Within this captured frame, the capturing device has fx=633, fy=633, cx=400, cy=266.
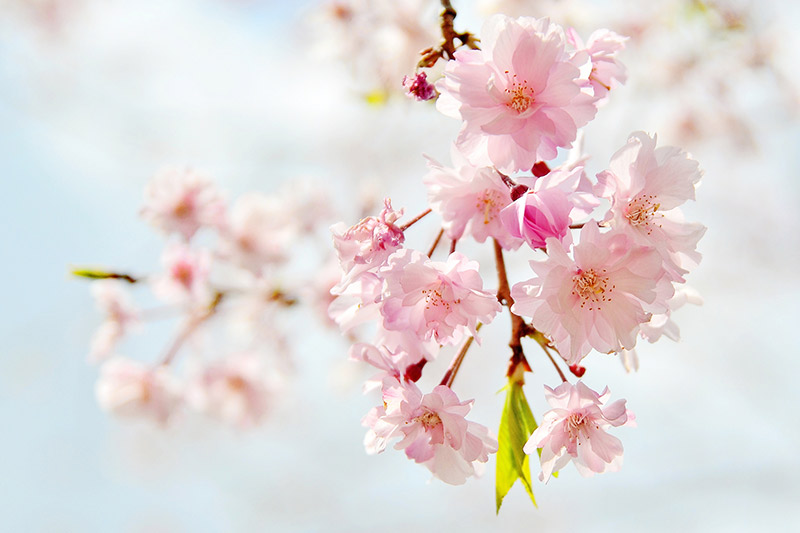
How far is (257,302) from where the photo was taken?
2.03 meters

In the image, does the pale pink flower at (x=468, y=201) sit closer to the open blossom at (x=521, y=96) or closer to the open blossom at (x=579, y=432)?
the open blossom at (x=521, y=96)

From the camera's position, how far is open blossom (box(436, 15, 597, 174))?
2.69 ft

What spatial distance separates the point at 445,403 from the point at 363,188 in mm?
1521

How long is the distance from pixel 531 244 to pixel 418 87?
0.30m

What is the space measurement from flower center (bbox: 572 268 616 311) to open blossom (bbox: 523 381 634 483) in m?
0.13

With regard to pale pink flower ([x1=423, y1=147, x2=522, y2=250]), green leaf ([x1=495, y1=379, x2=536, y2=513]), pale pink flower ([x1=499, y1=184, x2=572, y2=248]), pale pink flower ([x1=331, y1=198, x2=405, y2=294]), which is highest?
pale pink flower ([x1=423, y1=147, x2=522, y2=250])

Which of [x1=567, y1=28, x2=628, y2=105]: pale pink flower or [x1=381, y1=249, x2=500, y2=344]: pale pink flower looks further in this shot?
[x1=567, y1=28, x2=628, y2=105]: pale pink flower

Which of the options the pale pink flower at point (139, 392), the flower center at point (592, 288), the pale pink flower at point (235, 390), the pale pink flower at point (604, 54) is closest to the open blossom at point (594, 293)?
the flower center at point (592, 288)

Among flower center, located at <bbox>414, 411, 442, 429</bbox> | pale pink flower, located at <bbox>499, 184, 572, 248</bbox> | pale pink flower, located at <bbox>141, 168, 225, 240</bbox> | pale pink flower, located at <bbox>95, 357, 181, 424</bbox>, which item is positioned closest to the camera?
pale pink flower, located at <bbox>499, 184, 572, 248</bbox>

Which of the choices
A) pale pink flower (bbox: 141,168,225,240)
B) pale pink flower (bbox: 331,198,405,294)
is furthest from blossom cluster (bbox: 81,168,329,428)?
pale pink flower (bbox: 331,198,405,294)

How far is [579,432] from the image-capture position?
0.88 m

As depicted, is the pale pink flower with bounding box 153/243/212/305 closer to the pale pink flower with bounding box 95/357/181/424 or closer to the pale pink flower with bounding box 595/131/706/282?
the pale pink flower with bounding box 95/357/181/424

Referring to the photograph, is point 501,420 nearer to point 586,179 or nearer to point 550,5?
point 586,179

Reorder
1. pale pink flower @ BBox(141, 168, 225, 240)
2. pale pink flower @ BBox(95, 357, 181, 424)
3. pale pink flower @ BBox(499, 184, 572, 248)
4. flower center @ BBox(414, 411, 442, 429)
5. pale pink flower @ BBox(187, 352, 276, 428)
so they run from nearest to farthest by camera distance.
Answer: pale pink flower @ BBox(499, 184, 572, 248) → flower center @ BBox(414, 411, 442, 429) → pale pink flower @ BBox(141, 168, 225, 240) → pale pink flower @ BBox(95, 357, 181, 424) → pale pink flower @ BBox(187, 352, 276, 428)
